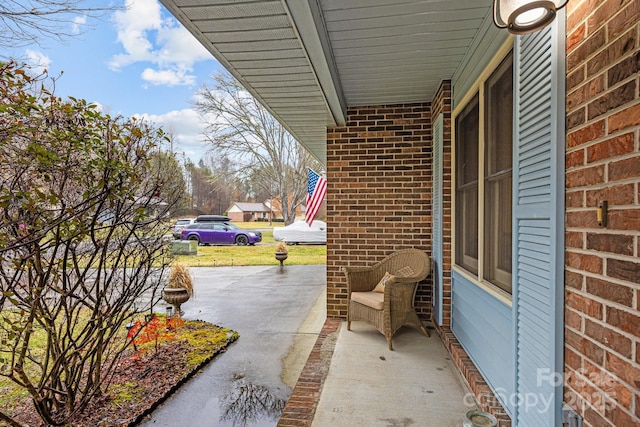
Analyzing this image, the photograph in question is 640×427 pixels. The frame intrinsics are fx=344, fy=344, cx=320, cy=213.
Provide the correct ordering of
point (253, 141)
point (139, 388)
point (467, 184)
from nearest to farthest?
1. point (139, 388)
2. point (467, 184)
3. point (253, 141)

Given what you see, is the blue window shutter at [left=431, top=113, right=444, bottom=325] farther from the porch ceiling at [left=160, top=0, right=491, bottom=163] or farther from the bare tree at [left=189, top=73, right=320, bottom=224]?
the bare tree at [left=189, top=73, right=320, bottom=224]

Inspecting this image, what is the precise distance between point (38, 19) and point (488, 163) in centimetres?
338

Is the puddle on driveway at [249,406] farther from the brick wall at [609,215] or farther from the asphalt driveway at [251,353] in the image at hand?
the brick wall at [609,215]

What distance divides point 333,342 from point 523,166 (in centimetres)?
259

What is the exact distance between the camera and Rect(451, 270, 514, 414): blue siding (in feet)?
6.72

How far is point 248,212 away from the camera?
1218 inches

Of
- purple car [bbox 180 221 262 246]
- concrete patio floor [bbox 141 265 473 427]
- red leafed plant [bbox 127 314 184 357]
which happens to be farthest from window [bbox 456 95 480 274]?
purple car [bbox 180 221 262 246]

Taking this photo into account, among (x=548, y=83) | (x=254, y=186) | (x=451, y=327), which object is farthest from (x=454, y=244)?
(x=254, y=186)

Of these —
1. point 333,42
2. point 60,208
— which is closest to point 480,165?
point 333,42

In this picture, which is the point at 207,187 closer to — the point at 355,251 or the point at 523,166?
the point at 355,251

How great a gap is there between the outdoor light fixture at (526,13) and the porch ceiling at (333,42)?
3.35ft

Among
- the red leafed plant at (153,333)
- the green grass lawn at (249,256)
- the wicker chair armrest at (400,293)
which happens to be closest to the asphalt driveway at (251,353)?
the red leafed plant at (153,333)

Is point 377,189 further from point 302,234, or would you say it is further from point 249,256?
point 302,234

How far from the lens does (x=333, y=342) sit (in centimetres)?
354
